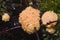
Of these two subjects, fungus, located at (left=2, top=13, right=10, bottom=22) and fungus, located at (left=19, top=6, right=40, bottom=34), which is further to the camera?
fungus, located at (left=2, top=13, right=10, bottom=22)

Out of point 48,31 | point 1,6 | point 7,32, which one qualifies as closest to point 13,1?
point 1,6

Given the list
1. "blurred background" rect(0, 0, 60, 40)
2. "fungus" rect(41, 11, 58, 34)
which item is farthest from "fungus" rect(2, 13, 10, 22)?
"fungus" rect(41, 11, 58, 34)

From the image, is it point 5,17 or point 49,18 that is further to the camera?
point 5,17

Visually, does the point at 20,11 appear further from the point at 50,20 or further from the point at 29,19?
the point at 50,20

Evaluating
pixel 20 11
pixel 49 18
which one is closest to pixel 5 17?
pixel 20 11

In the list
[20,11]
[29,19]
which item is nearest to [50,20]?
[29,19]

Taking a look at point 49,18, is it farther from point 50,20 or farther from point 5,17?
point 5,17

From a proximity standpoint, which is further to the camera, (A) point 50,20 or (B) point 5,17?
(B) point 5,17

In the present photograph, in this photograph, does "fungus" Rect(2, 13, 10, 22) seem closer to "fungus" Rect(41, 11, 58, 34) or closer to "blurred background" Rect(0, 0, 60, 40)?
"blurred background" Rect(0, 0, 60, 40)

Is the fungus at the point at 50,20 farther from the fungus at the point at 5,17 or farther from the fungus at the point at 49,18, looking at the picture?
the fungus at the point at 5,17
